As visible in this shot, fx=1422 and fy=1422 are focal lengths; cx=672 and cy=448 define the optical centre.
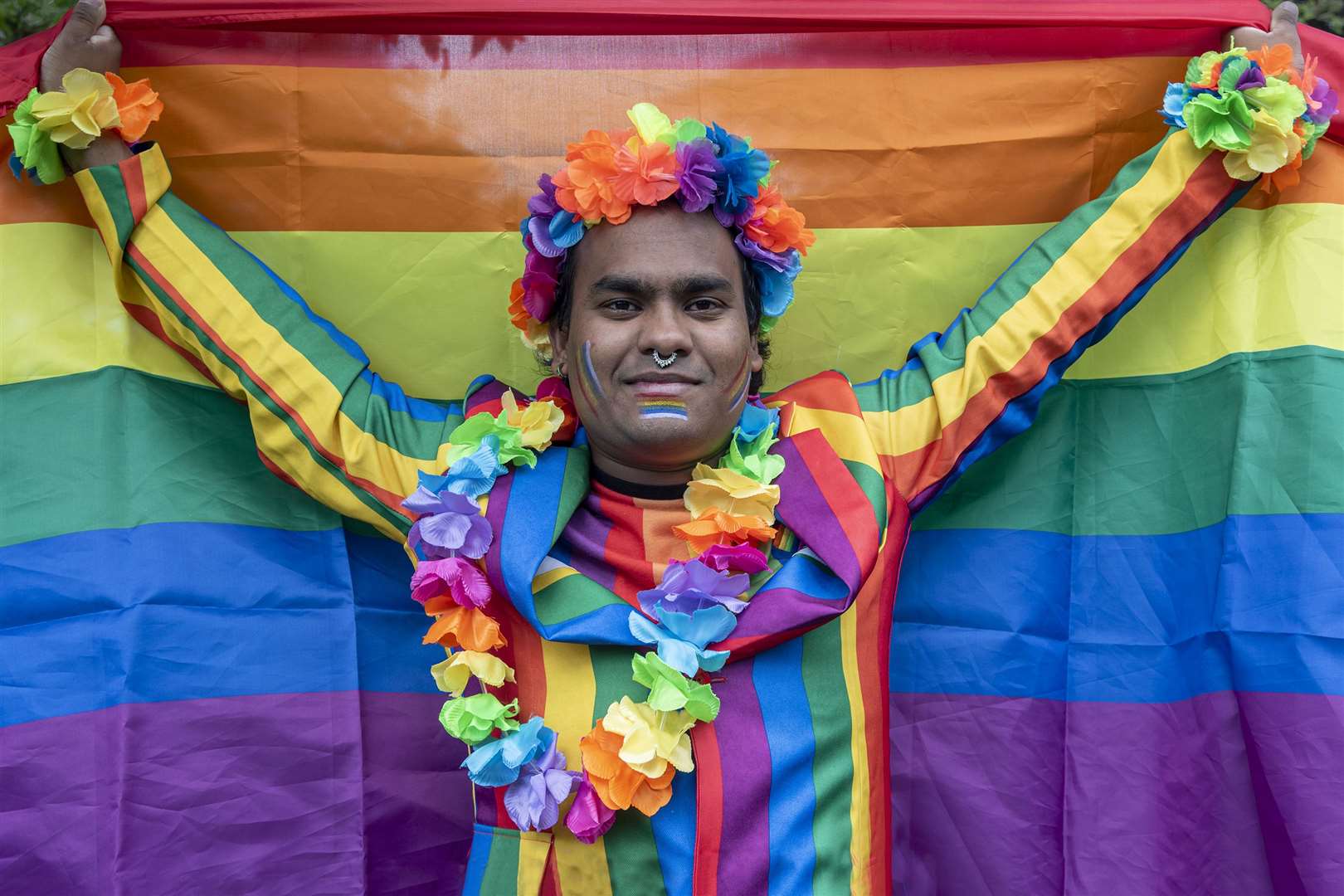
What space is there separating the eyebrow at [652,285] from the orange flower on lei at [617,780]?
879mm

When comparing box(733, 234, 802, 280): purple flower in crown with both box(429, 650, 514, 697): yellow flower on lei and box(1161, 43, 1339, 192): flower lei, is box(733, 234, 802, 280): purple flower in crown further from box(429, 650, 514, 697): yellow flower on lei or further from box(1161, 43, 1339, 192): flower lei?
box(429, 650, 514, 697): yellow flower on lei

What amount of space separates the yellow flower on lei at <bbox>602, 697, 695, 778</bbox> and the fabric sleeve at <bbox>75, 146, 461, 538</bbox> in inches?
28.5

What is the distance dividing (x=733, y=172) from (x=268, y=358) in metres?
1.10

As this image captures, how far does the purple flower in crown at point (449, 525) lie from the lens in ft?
9.46

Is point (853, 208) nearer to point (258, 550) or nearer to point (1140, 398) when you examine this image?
point (1140, 398)

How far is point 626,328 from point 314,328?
0.78m

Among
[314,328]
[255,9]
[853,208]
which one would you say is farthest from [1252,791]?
[255,9]

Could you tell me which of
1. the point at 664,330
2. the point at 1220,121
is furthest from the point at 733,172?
the point at 1220,121

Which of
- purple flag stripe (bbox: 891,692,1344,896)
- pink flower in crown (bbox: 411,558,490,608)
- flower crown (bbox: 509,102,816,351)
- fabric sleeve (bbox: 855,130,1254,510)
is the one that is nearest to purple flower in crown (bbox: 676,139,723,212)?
flower crown (bbox: 509,102,816,351)

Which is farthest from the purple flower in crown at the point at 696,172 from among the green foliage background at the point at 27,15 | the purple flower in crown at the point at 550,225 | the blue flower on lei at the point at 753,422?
the green foliage background at the point at 27,15

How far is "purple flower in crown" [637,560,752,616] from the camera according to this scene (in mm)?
A: 2791

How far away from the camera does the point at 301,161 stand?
3.42 metres

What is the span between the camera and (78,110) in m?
3.07

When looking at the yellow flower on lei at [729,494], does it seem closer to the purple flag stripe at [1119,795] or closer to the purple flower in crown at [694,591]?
the purple flower in crown at [694,591]
